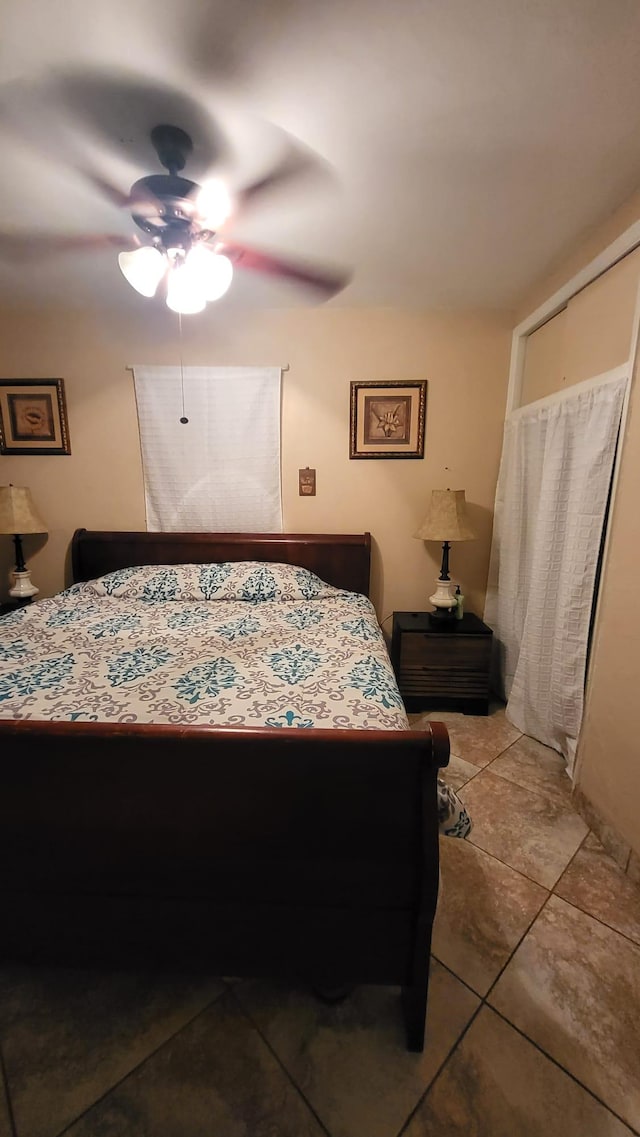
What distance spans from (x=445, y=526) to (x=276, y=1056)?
214 centimetres

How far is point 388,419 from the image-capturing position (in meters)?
2.55

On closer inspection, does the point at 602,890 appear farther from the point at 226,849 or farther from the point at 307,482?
the point at 307,482

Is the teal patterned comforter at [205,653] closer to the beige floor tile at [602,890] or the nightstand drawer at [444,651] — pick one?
the nightstand drawer at [444,651]

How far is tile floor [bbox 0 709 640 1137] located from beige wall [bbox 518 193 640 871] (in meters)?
0.37

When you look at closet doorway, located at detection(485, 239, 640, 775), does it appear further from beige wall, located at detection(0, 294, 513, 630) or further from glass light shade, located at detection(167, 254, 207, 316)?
glass light shade, located at detection(167, 254, 207, 316)

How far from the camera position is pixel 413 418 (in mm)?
2543

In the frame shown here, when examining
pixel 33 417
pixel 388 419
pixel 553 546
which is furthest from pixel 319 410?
pixel 33 417

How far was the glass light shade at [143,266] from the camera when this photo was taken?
4.36ft

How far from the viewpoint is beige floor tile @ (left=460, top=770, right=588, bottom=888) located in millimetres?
1432

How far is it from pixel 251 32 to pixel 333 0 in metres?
0.20

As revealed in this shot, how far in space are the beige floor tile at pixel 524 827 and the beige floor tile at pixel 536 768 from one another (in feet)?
0.14

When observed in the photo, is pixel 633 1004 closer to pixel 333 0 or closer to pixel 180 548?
pixel 333 0

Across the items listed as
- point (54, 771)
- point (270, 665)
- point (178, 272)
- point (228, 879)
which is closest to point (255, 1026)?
point (228, 879)

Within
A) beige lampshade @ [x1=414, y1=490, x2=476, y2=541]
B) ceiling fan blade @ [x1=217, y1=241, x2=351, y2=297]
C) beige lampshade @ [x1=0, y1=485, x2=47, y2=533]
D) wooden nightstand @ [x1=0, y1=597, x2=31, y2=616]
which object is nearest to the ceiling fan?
ceiling fan blade @ [x1=217, y1=241, x2=351, y2=297]
